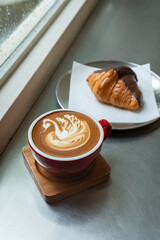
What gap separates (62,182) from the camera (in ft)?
1.65

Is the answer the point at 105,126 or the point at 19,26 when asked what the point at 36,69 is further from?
the point at 105,126

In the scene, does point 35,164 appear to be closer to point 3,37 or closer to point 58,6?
point 3,37

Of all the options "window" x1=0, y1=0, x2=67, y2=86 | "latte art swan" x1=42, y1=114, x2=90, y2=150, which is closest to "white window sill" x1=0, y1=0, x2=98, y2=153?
"window" x1=0, y1=0, x2=67, y2=86

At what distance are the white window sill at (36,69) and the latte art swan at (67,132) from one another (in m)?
0.13

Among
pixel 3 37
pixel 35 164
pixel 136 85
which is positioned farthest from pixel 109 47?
pixel 35 164

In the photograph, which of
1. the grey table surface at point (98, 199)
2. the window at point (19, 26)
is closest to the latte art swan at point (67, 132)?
the grey table surface at point (98, 199)

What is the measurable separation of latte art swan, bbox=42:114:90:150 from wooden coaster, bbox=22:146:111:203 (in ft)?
0.25

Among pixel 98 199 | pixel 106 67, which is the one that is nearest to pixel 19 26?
pixel 106 67

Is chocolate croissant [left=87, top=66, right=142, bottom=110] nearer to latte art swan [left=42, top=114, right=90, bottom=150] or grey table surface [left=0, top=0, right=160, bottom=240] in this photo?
grey table surface [left=0, top=0, right=160, bottom=240]

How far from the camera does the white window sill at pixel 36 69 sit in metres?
0.60

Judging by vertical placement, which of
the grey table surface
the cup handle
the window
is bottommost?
the grey table surface

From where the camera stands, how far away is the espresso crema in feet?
1.53

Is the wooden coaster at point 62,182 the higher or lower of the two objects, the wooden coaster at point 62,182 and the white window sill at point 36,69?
the lower

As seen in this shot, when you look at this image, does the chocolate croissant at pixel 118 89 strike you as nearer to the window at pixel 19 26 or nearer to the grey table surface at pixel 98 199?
the grey table surface at pixel 98 199
